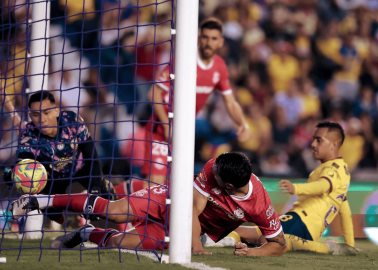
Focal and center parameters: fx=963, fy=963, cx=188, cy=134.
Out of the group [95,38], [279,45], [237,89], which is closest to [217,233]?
[95,38]

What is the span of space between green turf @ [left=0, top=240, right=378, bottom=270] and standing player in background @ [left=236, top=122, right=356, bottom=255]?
0.92 feet

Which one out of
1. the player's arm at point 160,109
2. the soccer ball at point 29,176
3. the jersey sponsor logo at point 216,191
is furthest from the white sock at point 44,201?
the player's arm at point 160,109

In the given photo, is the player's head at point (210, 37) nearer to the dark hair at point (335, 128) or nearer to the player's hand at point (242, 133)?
the player's hand at point (242, 133)

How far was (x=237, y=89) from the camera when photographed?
43.5 ft

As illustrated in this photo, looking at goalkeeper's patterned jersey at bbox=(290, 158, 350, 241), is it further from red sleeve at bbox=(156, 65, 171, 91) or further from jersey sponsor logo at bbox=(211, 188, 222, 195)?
red sleeve at bbox=(156, 65, 171, 91)

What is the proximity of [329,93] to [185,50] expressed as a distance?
870cm

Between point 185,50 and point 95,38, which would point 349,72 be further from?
point 185,50

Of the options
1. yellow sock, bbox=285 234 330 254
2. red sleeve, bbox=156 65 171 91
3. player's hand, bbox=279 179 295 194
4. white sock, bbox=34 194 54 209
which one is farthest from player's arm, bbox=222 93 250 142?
white sock, bbox=34 194 54 209

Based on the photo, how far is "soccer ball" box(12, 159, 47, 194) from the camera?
6.70m

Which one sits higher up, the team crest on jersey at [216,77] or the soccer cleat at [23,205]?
the team crest on jersey at [216,77]

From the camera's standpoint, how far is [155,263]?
5586mm

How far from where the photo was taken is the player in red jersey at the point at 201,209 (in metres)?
6.08

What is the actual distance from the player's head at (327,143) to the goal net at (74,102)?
3.91 ft

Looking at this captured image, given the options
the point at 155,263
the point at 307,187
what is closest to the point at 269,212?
the point at 307,187
